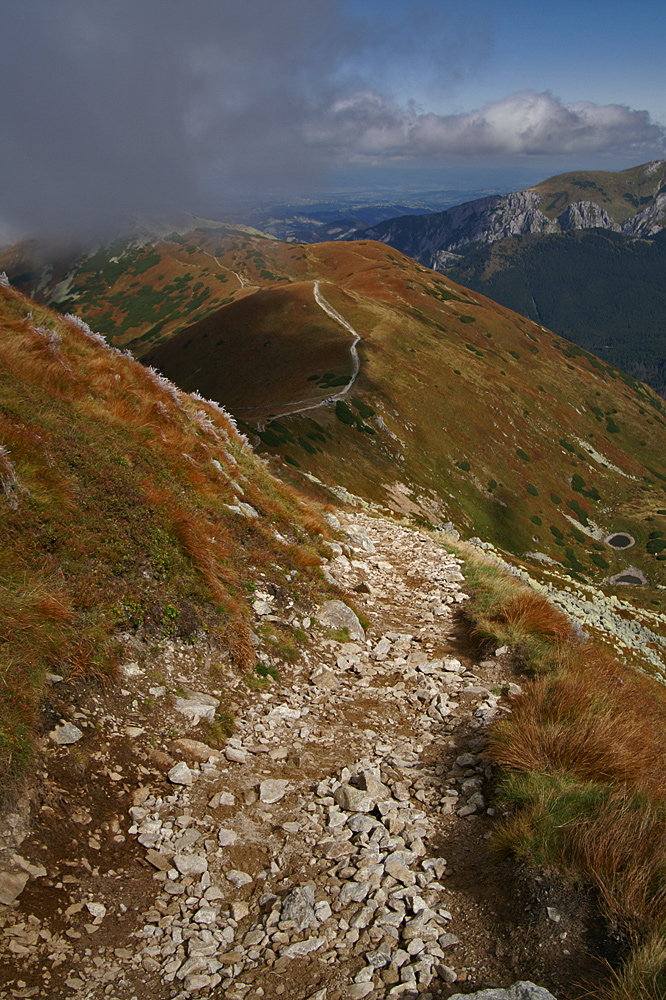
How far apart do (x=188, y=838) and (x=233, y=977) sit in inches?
65.6

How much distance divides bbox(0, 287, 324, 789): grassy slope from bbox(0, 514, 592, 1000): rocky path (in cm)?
72

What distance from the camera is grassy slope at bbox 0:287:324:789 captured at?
704 centimetres

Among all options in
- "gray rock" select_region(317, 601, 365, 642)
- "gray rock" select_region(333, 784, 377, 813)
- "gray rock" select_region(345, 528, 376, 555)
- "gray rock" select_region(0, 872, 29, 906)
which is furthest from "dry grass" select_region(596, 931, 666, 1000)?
"gray rock" select_region(345, 528, 376, 555)

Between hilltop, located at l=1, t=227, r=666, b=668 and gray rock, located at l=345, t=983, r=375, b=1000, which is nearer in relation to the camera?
gray rock, located at l=345, t=983, r=375, b=1000

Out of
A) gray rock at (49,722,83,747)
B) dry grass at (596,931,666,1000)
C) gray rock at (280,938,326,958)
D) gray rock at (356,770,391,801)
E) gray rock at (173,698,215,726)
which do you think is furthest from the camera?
gray rock at (173,698,215,726)

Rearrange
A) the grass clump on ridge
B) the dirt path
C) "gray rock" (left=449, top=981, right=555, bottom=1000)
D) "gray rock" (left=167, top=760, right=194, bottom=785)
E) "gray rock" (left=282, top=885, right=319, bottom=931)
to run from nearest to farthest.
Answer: "gray rock" (left=449, top=981, right=555, bottom=1000) < the grass clump on ridge < "gray rock" (left=282, top=885, right=319, bottom=931) < "gray rock" (left=167, top=760, right=194, bottom=785) < the dirt path

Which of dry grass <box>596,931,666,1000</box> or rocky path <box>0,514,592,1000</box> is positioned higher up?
dry grass <box>596,931,666,1000</box>

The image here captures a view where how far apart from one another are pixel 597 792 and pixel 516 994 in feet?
7.96

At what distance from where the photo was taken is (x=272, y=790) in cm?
715

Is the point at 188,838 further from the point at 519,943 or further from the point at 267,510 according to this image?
the point at 267,510

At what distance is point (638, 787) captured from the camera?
235 inches

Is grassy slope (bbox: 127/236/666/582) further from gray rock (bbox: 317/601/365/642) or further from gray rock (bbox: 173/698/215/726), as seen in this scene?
gray rock (bbox: 173/698/215/726)

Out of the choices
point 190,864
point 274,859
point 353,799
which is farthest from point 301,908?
point 353,799

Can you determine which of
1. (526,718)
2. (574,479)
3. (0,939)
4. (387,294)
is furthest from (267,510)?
(387,294)
